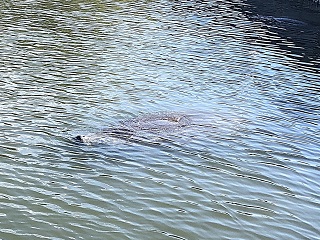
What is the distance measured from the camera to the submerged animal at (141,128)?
1672cm

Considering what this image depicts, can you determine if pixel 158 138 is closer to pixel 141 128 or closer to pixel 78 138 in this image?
pixel 141 128

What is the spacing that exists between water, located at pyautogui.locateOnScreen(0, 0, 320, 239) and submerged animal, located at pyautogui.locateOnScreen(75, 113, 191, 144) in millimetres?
341

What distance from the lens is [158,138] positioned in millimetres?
17391

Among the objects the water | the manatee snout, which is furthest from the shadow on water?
the manatee snout

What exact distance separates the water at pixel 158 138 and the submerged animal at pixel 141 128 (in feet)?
1.12

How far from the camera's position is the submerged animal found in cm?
1672

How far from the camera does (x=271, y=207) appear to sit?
45.8 feet

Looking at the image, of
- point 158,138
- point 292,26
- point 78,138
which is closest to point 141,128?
point 158,138

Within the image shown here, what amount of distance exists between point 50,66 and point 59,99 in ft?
17.9

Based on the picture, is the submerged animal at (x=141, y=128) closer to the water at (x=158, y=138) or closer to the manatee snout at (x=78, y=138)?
the manatee snout at (x=78, y=138)

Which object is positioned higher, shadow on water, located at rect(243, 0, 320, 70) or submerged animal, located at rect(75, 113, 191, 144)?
submerged animal, located at rect(75, 113, 191, 144)

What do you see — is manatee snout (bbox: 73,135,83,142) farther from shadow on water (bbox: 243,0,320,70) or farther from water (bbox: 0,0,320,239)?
shadow on water (bbox: 243,0,320,70)

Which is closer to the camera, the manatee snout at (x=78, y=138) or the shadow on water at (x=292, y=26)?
the manatee snout at (x=78, y=138)

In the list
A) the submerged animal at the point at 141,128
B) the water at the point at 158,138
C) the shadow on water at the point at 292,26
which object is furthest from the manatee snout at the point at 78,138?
the shadow on water at the point at 292,26
